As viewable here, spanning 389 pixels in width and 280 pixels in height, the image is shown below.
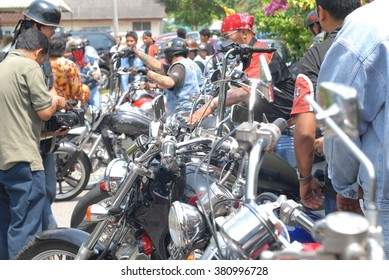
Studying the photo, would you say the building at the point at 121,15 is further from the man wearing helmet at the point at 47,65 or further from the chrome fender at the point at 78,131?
the man wearing helmet at the point at 47,65

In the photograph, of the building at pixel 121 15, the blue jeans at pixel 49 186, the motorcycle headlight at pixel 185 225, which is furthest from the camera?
the building at pixel 121 15

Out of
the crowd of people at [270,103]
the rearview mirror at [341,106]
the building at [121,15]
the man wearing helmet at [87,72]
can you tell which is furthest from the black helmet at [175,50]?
the building at [121,15]

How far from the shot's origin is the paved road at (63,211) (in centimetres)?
608

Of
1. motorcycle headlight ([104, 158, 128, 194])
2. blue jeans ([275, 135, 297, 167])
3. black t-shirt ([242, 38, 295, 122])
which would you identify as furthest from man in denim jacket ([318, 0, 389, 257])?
black t-shirt ([242, 38, 295, 122])

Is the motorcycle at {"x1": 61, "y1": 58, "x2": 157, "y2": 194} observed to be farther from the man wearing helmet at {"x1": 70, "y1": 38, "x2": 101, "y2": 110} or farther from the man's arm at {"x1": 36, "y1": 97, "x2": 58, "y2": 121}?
the man's arm at {"x1": 36, "y1": 97, "x2": 58, "y2": 121}

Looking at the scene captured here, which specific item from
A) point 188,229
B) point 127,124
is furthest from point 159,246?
point 127,124

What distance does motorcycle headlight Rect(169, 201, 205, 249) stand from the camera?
237 centimetres

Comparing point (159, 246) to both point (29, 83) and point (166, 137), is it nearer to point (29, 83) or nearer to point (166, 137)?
point (166, 137)

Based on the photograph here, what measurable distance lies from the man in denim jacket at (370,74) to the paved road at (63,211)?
4108mm

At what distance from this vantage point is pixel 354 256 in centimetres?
129

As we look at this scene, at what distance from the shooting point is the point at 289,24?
8.20 meters

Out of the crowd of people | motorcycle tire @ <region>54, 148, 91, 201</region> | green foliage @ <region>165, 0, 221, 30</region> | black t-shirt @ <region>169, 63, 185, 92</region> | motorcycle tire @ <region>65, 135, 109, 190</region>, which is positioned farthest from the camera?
green foliage @ <region>165, 0, 221, 30</region>

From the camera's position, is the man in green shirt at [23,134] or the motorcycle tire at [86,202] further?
the motorcycle tire at [86,202]

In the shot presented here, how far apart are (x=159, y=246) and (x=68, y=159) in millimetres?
3610
